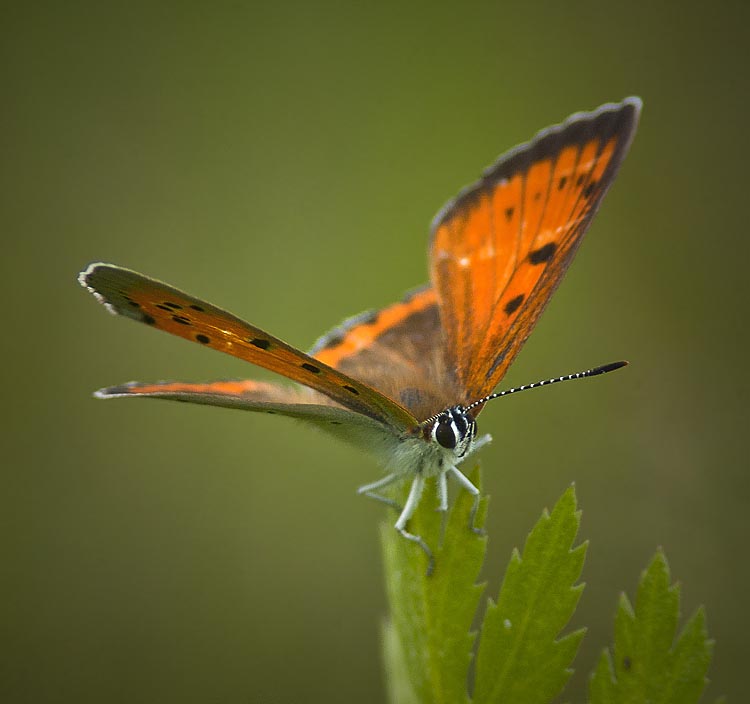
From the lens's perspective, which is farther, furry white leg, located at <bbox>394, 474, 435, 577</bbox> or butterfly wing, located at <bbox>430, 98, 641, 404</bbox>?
butterfly wing, located at <bbox>430, 98, 641, 404</bbox>

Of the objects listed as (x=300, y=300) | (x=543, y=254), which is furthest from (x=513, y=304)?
(x=300, y=300)

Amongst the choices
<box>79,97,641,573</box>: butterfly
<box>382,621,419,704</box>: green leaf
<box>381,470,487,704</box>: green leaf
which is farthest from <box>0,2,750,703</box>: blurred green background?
<box>381,470,487,704</box>: green leaf

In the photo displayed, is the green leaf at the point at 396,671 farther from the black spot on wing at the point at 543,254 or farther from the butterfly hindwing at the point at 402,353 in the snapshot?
the black spot on wing at the point at 543,254

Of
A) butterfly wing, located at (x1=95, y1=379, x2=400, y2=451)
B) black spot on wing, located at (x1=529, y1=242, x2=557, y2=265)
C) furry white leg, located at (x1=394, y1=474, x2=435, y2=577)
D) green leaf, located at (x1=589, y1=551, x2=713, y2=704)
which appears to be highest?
black spot on wing, located at (x1=529, y1=242, x2=557, y2=265)

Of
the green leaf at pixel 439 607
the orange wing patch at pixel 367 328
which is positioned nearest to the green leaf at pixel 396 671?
the green leaf at pixel 439 607

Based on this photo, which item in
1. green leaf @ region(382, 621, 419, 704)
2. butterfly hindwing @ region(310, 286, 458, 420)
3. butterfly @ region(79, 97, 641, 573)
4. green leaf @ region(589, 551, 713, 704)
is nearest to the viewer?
green leaf @ region(589, 551, 713, 704)

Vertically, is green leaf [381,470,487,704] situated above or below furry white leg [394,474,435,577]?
below

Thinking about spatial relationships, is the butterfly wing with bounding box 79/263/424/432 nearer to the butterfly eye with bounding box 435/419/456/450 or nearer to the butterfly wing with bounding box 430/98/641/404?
the butterfly eye with bounding box 435/419/456/450

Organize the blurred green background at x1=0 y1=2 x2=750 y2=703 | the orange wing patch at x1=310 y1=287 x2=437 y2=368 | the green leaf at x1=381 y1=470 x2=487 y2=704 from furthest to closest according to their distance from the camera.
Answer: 1. the blurred green background at x1=0 y1=2 x2=750 y2=703
2. the orange wing patch at x1=310 y1=287 x2=437 y2=368
3. the green leaf at x1=381 y1=470 x2=487 y2=704
